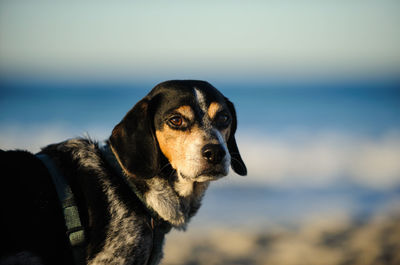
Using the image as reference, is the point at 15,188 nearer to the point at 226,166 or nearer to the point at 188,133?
the point at 188,133

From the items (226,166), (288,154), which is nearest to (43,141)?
(288,154)

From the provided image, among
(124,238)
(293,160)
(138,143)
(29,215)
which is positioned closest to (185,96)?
(138,143)

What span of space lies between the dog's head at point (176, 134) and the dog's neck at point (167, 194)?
86 mm

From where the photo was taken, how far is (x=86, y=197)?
260 cm

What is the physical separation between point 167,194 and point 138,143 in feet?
1.46

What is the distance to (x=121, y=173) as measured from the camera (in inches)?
114

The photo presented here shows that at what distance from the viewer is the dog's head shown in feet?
9.43

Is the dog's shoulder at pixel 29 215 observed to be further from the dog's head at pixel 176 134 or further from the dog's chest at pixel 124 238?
the dog's head at pixel 176 134

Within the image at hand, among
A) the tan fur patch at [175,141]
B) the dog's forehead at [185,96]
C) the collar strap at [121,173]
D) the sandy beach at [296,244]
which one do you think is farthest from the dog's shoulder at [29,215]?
the sandy beach at [296,244]

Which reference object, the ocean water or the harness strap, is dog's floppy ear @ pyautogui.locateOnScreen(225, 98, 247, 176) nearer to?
the ocean water

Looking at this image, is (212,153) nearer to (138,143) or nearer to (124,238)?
(138,143)

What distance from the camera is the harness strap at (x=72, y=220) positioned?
242 centimetres

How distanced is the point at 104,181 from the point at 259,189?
21.1 ft

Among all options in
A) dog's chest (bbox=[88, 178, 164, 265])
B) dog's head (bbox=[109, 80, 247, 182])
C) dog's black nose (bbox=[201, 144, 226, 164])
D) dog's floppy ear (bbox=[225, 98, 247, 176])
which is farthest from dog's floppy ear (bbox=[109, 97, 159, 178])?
dog's floppy ear (bbox=[225, 98, 247, 176])
